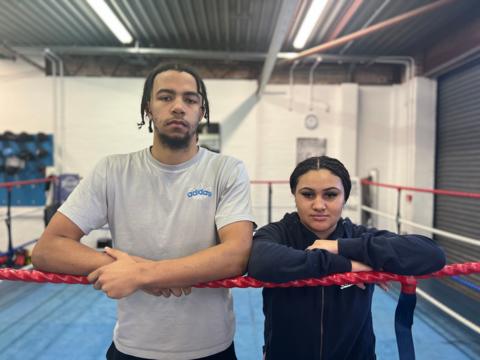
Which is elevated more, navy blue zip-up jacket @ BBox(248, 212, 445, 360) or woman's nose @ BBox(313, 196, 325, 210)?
woman's nose @ BBox(313, 196, 325, 210)

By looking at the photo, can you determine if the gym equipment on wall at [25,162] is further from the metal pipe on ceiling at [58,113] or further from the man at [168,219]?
the man at [168,219]

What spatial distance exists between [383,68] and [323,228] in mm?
6106

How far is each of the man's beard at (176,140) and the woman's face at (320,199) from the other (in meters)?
0.44

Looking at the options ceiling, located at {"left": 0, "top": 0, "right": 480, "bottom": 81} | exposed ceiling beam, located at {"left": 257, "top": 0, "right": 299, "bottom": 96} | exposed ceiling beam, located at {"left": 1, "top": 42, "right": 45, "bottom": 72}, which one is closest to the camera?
exposed ceiling beam, located at {"left": 257, "top": 0, "right": 299, "bottom": 96}

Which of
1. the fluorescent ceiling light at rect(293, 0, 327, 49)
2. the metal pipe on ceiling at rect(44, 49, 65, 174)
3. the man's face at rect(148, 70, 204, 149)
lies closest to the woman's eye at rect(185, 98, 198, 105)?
the man's face at rect(148, 70, 204, 149)

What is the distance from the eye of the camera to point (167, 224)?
3.48ft

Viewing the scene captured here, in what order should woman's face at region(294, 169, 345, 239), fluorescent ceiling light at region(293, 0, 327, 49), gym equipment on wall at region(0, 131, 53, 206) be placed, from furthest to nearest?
1. gym equipment on wall at region(0, 131, 53, 206)
2. fluorescent ceiling light at region(293, 0, 327, 49)
3. woman's face at region(294, 169, 345, 239)

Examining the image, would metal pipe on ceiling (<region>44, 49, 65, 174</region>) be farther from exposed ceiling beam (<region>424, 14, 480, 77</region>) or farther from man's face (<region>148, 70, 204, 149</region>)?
exposed ceiling beam (<region>424, 14, 480, 77</region>)

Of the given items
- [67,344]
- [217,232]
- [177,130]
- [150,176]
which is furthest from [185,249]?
[67,344]

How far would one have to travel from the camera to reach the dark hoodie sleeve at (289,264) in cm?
96

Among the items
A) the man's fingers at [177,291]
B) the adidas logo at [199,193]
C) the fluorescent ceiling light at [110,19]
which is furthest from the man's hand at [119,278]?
the fluorescent ceiling light at [110,19]

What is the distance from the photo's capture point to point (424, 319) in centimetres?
315

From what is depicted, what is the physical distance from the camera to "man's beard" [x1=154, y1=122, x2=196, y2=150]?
3.53 ft

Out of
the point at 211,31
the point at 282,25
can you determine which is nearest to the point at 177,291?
the point at 282,25
